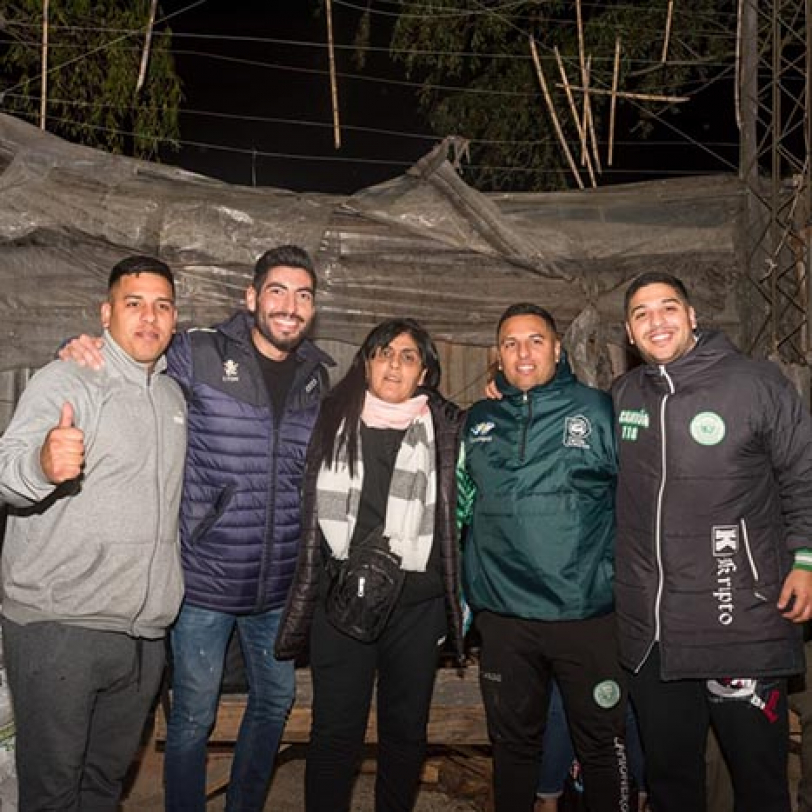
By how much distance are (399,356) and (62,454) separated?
4.61 feet

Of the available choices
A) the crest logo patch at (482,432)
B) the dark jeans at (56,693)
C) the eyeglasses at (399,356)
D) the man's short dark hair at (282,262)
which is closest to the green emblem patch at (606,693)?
the crest logo patch at (482,432)

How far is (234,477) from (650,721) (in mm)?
1784

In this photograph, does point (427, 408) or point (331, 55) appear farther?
point (331, 55)

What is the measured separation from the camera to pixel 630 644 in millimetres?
3090

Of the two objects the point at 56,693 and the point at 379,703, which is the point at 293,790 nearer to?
the point at 379,703

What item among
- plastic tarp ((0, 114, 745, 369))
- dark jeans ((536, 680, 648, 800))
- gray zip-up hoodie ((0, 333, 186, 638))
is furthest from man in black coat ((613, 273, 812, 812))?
plastic tarp ((0, 114, 745, 369))

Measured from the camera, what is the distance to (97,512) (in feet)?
9.23

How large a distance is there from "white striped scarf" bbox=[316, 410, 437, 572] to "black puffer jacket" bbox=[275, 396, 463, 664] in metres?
0.04

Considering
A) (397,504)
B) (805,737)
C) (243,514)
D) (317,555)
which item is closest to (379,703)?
(317,555)

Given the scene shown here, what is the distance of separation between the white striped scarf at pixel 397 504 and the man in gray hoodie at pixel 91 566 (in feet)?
1.97

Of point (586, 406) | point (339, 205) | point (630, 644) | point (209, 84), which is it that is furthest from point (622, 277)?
point (209, 84)

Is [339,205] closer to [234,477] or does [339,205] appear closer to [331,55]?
[331,55]

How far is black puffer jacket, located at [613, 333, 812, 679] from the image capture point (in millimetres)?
2932

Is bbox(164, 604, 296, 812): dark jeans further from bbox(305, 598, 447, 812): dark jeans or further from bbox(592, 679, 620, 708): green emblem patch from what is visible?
bbox(592, 679, 620, 708): green emblem patch
